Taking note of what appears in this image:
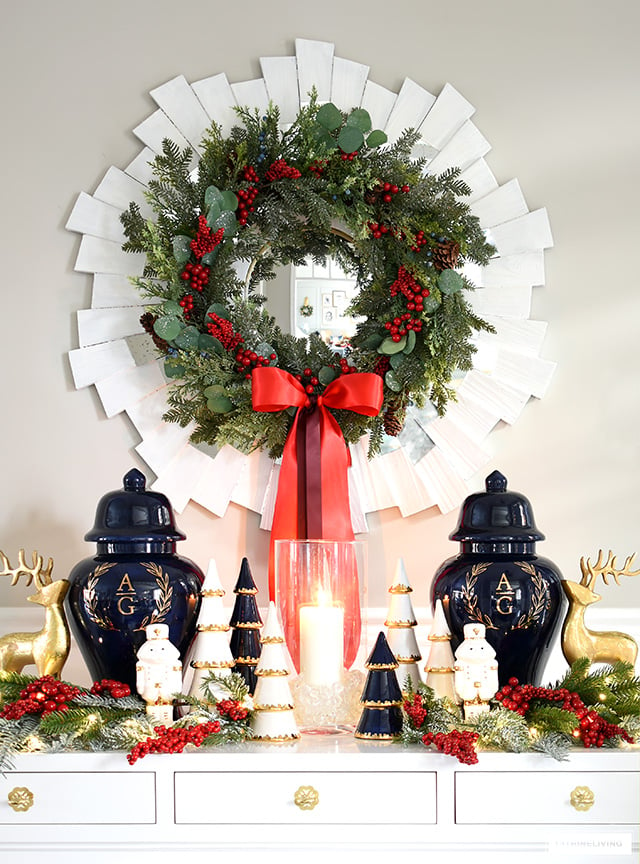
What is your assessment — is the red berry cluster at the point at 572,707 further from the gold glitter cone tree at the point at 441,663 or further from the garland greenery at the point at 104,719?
the garland greenery at the point at 104,719

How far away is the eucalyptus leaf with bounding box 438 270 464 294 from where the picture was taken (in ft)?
5.38

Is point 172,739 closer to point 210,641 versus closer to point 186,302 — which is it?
point 210,641

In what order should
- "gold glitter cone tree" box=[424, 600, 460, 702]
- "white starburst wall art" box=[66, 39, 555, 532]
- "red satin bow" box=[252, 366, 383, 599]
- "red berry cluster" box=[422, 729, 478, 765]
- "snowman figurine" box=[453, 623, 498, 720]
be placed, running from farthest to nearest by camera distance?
"white starburst wall art" box=[66, 39, 555, 532]
"red satin bow" box=[252, 366, 383, 599]
"gold glitter cone tree" box=[424, 600, 460, 702]
"snowman figurine" box=[453, 623, 498, 720]
"red berry cluster" box=[422, 729, 478, 765]

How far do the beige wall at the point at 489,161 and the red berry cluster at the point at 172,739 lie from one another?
506 mm

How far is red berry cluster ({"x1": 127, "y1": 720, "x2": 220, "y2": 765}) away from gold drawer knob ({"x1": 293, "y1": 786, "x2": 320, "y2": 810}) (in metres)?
0.14

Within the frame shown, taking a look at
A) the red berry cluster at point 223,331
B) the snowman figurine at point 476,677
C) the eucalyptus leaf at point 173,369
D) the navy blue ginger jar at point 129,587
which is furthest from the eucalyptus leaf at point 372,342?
the snowman figurine at point 476,677

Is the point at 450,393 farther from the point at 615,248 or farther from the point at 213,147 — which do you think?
the point at 213,147

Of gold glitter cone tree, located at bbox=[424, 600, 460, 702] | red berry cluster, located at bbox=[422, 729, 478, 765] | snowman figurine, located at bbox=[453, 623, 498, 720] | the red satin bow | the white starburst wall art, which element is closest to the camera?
red berry cluster, located at bbox=[422, 729, 478, 765]

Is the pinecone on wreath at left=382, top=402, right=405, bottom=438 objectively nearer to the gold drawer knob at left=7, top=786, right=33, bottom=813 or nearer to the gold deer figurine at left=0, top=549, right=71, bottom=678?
the gold deer figurine at left=0, top=549, right=71, bottom=678

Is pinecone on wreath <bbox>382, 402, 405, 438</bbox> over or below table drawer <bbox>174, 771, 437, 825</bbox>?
over

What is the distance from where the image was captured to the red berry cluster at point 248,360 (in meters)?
1.64

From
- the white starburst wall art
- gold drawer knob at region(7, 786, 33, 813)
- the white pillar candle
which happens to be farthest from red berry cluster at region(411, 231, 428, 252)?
gold drawer knob at region(7, 786, 33, 813)

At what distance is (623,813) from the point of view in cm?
122

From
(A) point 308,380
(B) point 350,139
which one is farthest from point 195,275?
(B) point 350,139
